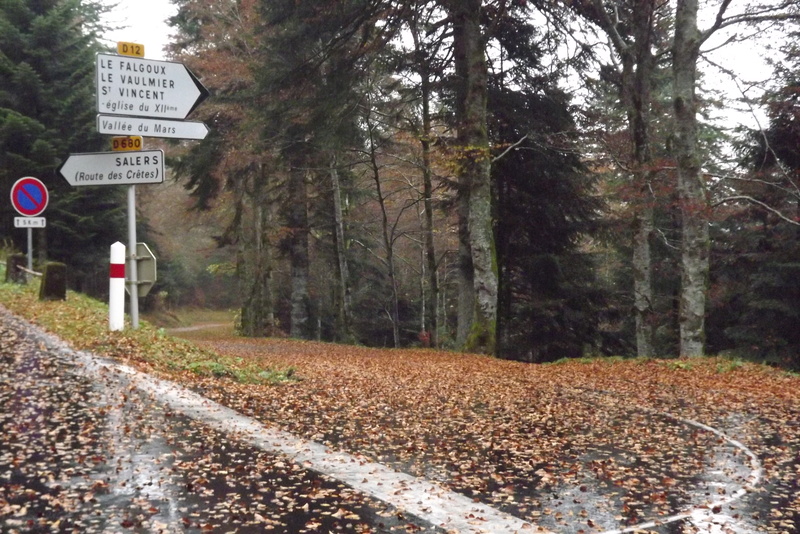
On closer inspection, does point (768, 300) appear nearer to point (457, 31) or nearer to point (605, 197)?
point (605, 197)

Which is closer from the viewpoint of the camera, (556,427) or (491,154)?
(556,427)

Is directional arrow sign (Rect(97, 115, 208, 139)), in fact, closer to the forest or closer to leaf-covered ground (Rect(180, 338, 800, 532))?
leaf-covered ground (Rect(180, 338, 800, 532))

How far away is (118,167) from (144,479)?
673 centimetres

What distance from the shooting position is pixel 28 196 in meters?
18.1

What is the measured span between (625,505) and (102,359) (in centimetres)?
673

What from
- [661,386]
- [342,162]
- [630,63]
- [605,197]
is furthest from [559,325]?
[661,386]

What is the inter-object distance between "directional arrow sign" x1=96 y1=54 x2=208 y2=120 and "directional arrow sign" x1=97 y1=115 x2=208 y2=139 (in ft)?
0.30

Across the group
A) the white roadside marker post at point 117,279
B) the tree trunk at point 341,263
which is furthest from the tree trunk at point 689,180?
the tree trunk at point 341,263

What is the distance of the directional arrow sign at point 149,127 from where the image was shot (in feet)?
33.9

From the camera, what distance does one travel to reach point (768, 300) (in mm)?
20609

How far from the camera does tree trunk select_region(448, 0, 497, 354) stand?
17922 mm

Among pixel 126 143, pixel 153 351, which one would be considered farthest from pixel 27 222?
pixel 153 351

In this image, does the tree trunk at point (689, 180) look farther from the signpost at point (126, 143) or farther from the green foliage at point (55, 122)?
the green foliage at point (55, 122)

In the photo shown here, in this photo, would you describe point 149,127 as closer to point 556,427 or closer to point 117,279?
point 117,279
